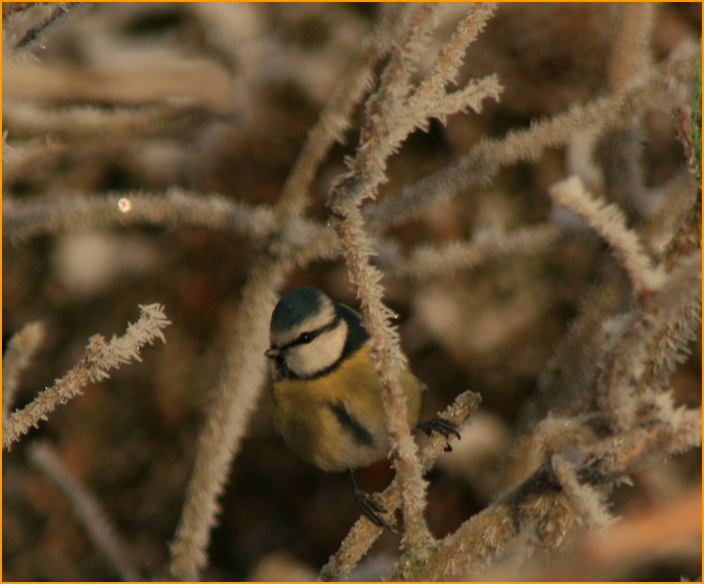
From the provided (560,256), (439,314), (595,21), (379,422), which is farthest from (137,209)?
(595,21)

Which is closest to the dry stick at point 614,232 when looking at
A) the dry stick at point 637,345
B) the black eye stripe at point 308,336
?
the dry stick at point 637,345

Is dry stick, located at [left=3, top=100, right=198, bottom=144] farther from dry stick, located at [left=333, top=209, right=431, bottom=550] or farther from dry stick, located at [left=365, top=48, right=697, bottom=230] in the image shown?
dry stick, located at [left=333, top=209, right=431, bottom=550]

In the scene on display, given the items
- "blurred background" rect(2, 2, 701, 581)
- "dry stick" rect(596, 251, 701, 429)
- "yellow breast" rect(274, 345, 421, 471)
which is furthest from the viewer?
"blurred background" rect(2, 2, 701, 581)

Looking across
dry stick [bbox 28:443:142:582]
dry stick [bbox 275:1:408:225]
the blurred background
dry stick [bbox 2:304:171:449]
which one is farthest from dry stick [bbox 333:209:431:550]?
the blurred background

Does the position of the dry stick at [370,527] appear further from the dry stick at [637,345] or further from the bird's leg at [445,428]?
the dry stick at [637,345]

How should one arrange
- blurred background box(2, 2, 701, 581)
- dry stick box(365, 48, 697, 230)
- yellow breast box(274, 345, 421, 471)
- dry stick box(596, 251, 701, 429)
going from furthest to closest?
blurred background box(2, 2, 701, 581) → yellow breast box(274, 345, 421, 471) → dry stick box(365, 48, 697, 230) → dry stick box(596, 251, 701, 429)

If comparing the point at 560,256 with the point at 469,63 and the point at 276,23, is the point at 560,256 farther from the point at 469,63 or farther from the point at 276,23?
the point at 276,23
